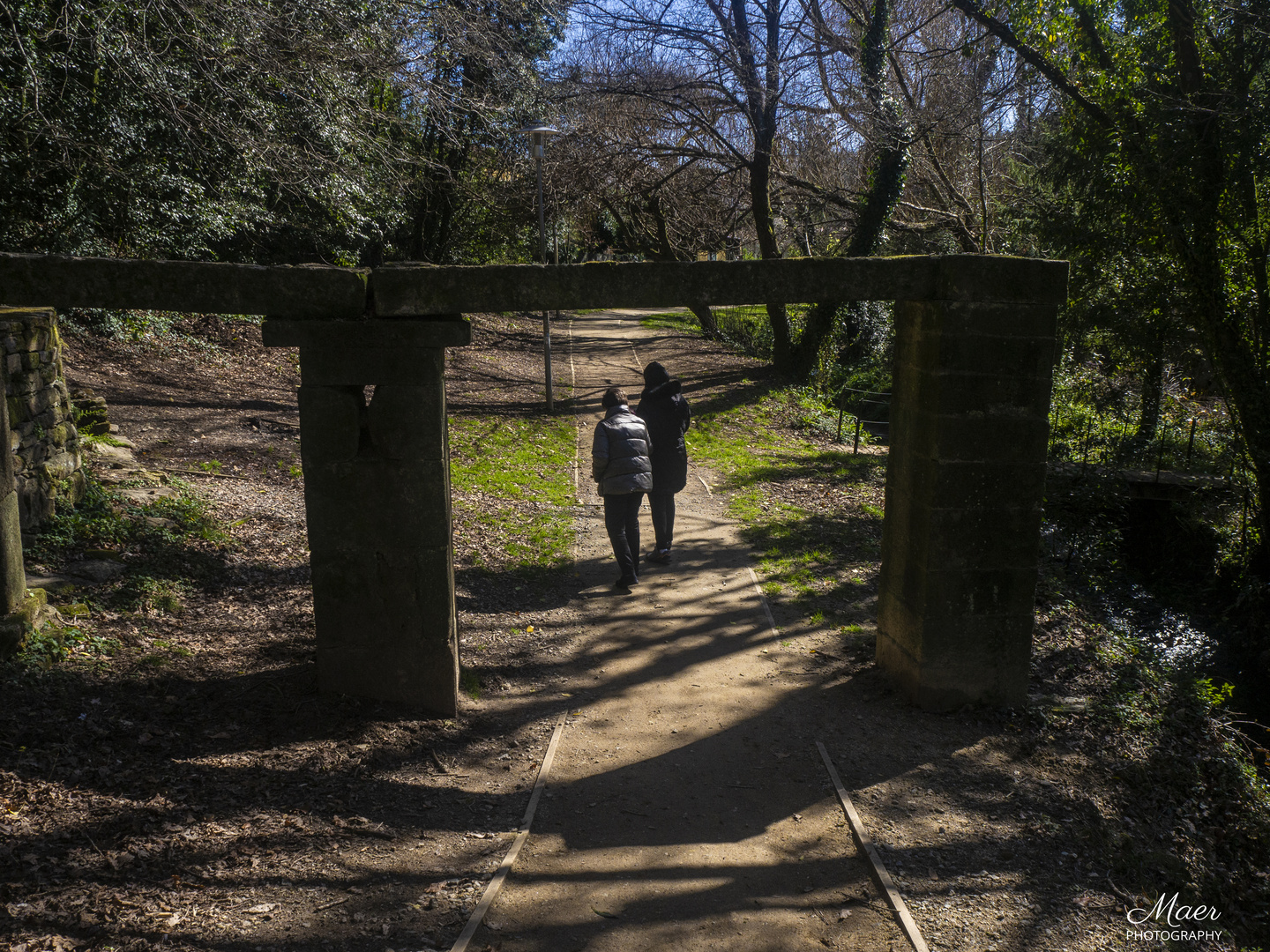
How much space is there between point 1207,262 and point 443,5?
10.5 m

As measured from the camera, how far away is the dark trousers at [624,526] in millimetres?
8086

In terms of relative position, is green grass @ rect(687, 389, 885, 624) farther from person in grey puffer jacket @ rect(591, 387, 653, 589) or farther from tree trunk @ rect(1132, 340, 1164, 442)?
tree trunk @ rect(1132, 340, 1164, 442)

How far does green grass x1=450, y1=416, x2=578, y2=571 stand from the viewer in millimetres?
9500

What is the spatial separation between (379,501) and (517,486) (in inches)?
244

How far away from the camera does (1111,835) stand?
196 inches

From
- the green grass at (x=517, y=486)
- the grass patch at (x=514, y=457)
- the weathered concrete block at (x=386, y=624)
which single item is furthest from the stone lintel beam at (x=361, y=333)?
the grass patch at (x=514, y=457)

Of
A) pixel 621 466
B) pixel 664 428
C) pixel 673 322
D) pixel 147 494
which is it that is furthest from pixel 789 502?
pixel 673 322

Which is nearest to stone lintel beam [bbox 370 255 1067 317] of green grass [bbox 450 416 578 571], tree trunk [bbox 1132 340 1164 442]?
green grass [bbox 450 416 578 571]

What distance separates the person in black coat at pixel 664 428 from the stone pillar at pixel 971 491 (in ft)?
9.10

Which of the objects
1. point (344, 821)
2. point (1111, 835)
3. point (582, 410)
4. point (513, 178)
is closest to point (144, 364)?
point (582, 410)

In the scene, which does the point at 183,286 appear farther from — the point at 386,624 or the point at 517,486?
the point at 517,486

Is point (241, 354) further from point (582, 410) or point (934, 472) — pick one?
point (934, 472)

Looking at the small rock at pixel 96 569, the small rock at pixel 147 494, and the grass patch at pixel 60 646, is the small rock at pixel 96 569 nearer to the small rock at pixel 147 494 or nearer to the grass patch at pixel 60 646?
the grass patch at pixel 60 646

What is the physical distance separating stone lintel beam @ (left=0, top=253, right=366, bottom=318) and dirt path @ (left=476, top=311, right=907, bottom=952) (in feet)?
10.6
